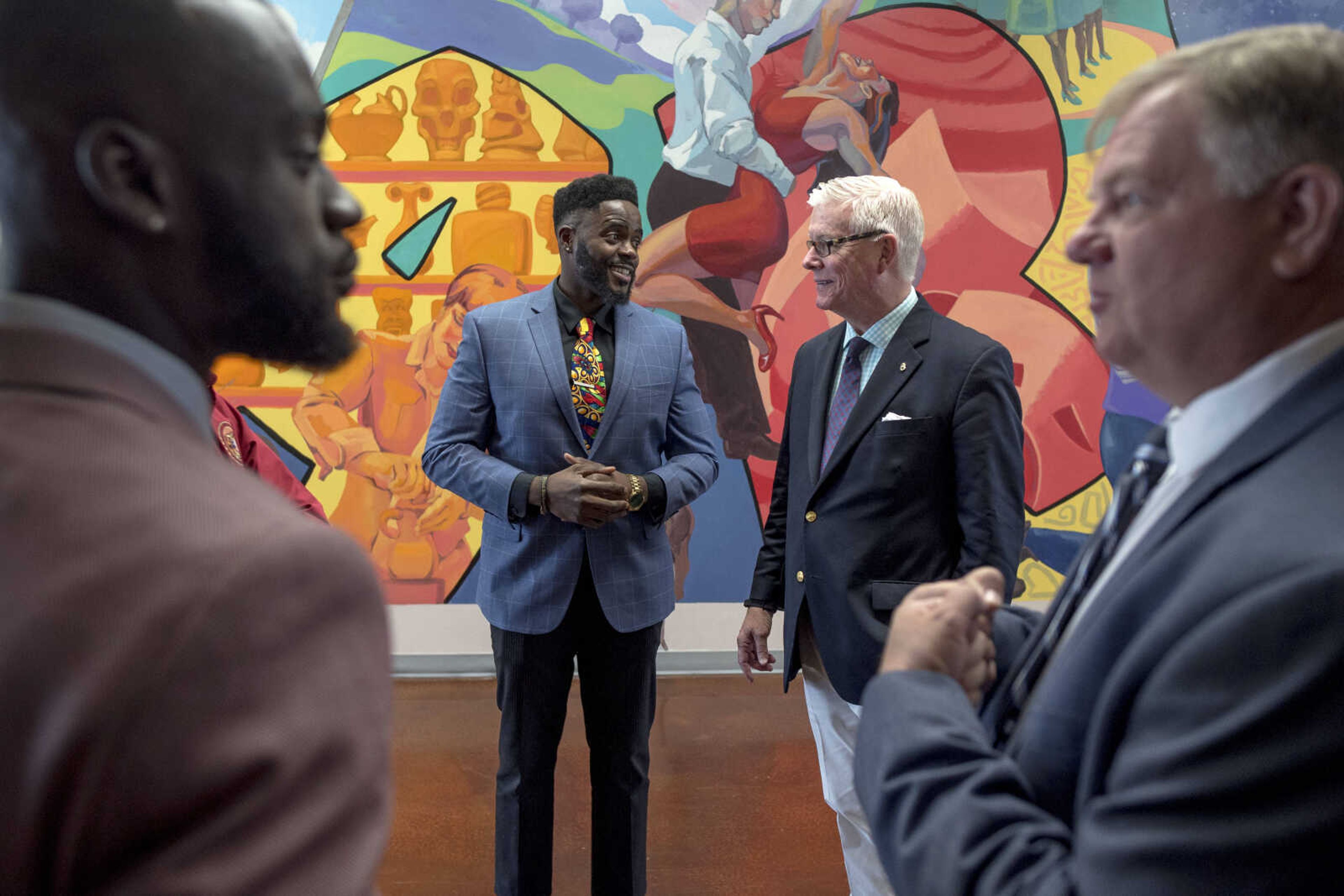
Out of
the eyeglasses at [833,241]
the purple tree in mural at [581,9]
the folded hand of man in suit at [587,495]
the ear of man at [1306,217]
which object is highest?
the purple tree in mural at [581,9]

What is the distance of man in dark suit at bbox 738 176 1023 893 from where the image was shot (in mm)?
2129

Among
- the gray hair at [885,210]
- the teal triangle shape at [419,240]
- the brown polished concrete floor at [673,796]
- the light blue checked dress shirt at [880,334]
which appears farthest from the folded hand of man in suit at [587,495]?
the teal triangle shape at [419,240]

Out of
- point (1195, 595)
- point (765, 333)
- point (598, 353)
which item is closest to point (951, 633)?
point (1195, 595)

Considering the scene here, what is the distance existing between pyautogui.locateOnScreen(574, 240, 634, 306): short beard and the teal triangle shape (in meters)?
2.13

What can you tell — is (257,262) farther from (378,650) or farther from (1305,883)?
(1305,883)

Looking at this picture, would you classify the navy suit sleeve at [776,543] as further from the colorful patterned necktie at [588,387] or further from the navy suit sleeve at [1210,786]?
the navy suit sleeve at [1210,786]

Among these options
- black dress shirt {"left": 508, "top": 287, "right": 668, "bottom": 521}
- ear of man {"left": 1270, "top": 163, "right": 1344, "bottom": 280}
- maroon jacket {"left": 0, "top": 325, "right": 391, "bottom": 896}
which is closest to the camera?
maroon jacket {"left": 0, "top": 325, "right": 391, "bottom": 896}

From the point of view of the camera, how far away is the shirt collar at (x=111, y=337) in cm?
54

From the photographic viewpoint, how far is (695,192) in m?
4.58

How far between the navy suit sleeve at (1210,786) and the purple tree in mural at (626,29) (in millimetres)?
4372

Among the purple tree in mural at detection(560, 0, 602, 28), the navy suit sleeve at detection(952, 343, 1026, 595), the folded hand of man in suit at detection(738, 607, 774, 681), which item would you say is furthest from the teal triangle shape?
the navy suit sleeve at detection(952, 343, 1026, 595)

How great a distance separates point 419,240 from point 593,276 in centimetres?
224

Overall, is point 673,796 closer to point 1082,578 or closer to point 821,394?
point 821,394

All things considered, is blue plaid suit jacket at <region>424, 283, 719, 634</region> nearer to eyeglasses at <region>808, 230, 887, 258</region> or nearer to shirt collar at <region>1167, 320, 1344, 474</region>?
eyeglasses at <region>808, 230, 887, 258</region>
